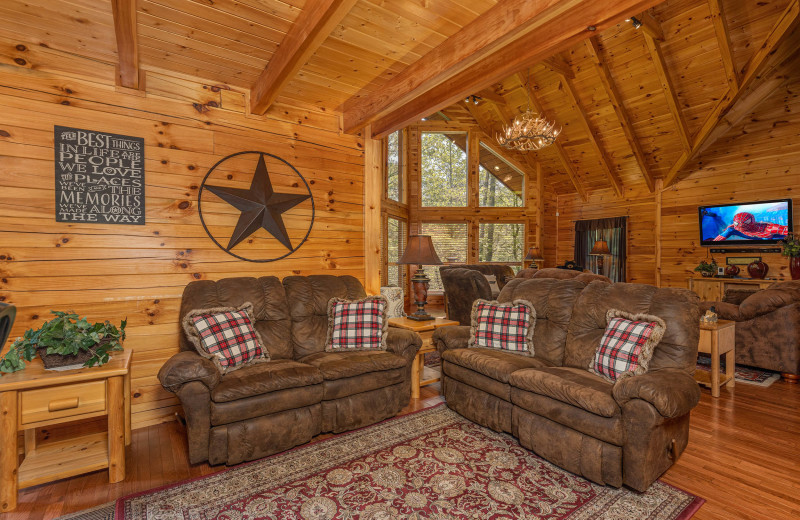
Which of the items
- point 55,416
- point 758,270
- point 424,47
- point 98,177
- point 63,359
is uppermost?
point 424,47

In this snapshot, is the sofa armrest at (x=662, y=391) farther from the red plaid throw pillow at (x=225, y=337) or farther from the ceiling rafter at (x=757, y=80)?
the ceiling rafter at (x=757, y=80)

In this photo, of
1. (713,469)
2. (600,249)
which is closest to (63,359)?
(713,469)

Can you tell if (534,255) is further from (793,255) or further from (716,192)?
(793,255)

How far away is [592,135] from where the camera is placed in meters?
7.11

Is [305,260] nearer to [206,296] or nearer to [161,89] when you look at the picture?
[206,296]

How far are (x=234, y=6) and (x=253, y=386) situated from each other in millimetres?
2199

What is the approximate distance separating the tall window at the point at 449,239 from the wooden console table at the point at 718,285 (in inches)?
161

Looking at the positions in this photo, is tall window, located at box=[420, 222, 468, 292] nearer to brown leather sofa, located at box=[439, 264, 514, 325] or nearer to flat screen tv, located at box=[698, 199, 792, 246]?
brown leather sofa, located at box=[439, 264, 514, 325]

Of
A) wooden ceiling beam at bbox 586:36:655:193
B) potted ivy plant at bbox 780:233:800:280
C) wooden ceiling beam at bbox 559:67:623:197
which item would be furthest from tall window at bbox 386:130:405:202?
potted ivy plant at bbox 780:233:800:280

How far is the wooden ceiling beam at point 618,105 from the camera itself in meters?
5.83

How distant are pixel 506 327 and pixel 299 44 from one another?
243 centimetres

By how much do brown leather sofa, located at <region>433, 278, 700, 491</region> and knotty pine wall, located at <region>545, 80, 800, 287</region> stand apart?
5.25 m

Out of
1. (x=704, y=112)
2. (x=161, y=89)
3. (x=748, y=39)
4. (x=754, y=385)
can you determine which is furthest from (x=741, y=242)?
(x=161, y=89)

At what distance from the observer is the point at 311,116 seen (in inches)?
149
